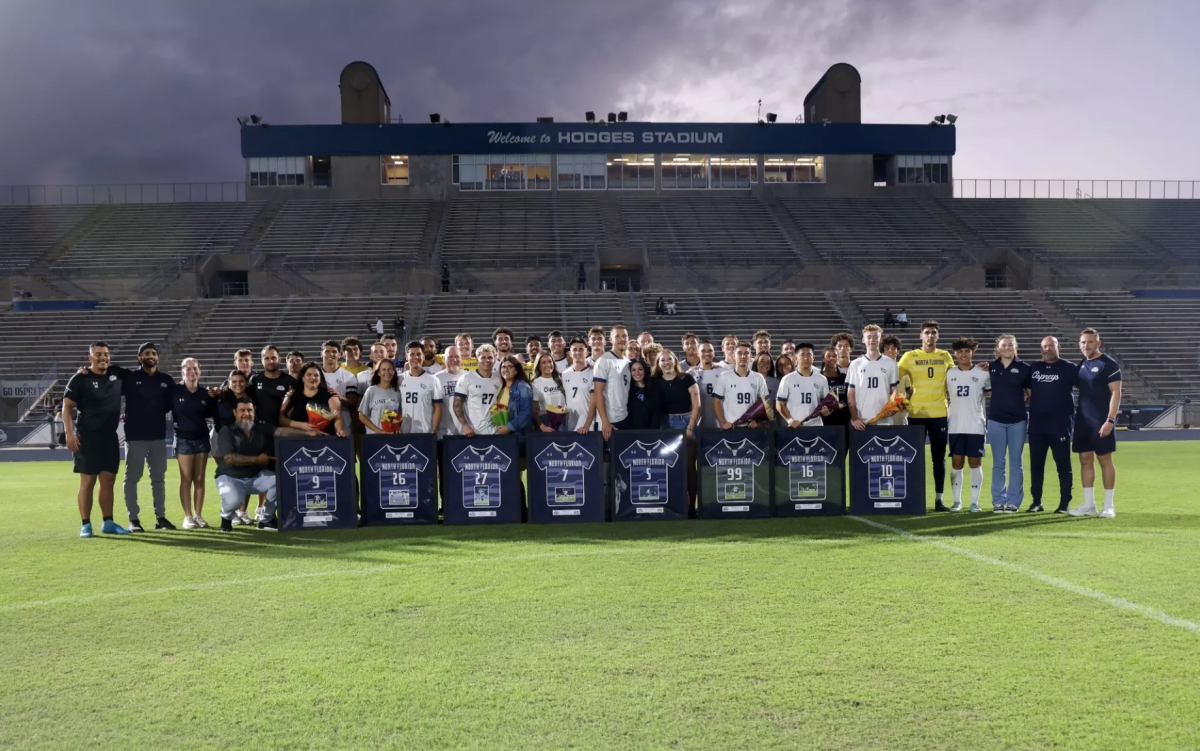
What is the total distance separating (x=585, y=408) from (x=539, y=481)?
1.09 m

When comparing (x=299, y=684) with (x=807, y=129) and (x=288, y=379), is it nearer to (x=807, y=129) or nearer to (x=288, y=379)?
(x=288, y=379)

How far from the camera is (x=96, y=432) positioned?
8828 mm

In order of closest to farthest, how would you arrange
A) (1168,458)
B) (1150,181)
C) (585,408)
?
(585,408), (1168,458), (1150,181)

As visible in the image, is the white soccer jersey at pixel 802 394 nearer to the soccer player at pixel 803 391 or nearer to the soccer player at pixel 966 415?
the soccer player at pixel 803 391

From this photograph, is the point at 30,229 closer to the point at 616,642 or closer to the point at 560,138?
the point at 560,138

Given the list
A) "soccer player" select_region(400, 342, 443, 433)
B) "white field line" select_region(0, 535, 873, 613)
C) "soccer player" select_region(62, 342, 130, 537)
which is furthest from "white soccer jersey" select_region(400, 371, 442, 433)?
"soccer player" select_region(62, 342, 130, 537)

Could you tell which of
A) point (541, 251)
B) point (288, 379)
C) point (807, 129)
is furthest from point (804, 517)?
point (807, 129)

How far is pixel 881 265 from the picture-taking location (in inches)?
1590

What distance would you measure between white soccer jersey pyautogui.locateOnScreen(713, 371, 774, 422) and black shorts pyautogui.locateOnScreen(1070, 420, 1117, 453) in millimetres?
3518

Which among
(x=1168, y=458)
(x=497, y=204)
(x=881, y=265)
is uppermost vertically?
(x=497, y=204)

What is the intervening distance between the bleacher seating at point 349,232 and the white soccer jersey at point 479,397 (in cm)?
3178

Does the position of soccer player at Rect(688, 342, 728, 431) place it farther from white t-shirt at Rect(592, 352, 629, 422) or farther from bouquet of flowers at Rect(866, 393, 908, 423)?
bouquet of flowers at Rect(866, 393, 908, 423)

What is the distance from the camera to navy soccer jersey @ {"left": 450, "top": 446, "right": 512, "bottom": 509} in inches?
353

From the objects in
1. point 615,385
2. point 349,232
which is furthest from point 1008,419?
point 349,232
